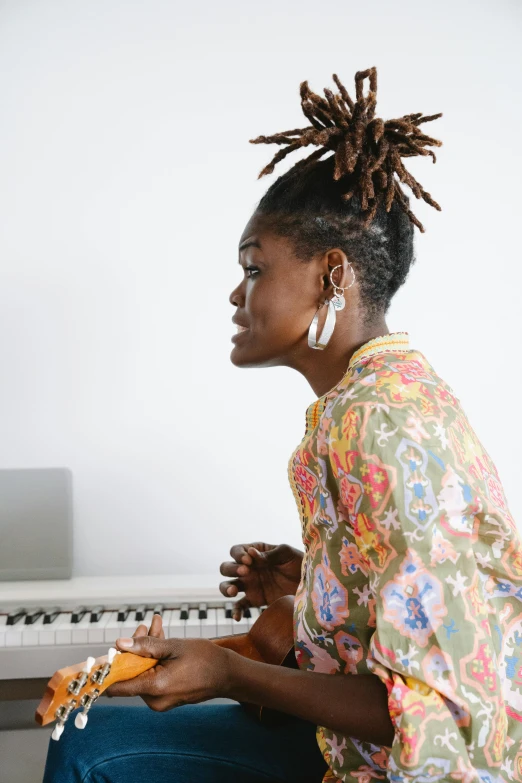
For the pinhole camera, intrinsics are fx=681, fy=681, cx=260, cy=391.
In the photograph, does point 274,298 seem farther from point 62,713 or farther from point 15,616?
point 15,616

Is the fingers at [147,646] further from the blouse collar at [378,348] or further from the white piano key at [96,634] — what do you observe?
the white piano key at [96,634]

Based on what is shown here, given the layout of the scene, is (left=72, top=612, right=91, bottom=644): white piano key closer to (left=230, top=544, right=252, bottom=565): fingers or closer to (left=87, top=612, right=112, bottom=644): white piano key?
(left=87, top=612, right=112, bottom=644): white piano key

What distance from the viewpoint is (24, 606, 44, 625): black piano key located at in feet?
5.21

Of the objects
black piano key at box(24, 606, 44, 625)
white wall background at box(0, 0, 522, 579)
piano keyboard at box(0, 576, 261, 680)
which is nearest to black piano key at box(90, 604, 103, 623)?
A: piano keyboard at box(0, 576, 261, 680)

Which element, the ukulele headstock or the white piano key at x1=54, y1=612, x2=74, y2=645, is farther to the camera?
the white piano key at x1=54, y1=612, x2=74, y2=645

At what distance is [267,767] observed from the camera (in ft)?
3.59

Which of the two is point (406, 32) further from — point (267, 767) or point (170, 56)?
point (267, 767)

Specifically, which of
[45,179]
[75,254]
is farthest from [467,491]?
[45,179]

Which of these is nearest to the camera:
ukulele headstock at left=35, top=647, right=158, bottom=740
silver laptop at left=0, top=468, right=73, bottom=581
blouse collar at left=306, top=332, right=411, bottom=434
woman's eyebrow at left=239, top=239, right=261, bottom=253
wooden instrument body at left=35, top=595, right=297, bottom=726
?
ukulele headstock at left=35, top=647, right=158, bottom=740

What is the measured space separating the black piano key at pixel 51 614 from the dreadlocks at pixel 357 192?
1070mm

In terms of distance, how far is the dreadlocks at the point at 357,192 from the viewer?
1030mm

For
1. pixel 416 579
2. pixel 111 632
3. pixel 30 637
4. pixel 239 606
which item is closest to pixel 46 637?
pixel 30 637

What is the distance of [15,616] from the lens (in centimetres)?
160

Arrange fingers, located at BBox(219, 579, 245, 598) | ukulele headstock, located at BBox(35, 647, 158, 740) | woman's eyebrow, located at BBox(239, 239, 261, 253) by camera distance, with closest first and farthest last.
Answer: ukulele headstock, located at BBox(35, 647, 158, 740)
woman's eyebrow, located at BBox(239, 239, 261, 253)
fingers, located at BBox(219, 579, 245, 598)
